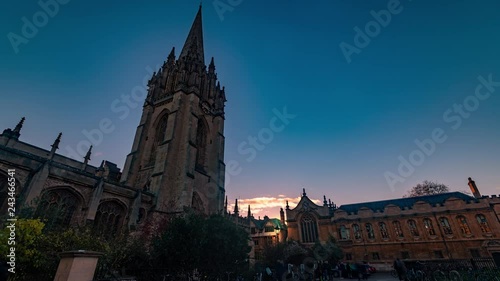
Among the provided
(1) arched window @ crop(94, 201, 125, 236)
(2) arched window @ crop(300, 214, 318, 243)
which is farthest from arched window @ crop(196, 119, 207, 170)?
(2) arched window @ crop(300, 214, 318, 243)

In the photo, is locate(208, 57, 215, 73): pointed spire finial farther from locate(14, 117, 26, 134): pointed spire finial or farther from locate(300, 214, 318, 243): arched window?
locate(300, 214, 318, 243): arched window

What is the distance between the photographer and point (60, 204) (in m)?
13.3

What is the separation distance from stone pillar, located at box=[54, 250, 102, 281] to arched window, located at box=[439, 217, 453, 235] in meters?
35.3

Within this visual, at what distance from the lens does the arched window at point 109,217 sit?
16250 mm

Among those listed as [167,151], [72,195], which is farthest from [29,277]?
[167,151]

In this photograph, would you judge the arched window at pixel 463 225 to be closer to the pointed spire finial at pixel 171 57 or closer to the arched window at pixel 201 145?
the arched window at pixel 201 145

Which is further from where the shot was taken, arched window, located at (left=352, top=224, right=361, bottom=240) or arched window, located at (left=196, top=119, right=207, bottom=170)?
arched window, located at (left=352, top=224, right=361, bottom=240)

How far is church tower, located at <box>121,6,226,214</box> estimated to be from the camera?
20.5 m

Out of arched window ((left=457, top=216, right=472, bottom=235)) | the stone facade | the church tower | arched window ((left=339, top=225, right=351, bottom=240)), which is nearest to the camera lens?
the stone facade

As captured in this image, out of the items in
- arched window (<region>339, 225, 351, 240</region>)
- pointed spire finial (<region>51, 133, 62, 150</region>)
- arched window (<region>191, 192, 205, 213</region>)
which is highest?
pointed spire finial (<region>51, 133, 62, 150</region>)

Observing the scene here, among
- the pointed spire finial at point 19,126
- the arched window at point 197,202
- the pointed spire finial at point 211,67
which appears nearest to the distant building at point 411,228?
the arched window at point 197,202

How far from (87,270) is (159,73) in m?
31.0

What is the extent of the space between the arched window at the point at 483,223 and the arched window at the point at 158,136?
38.2m

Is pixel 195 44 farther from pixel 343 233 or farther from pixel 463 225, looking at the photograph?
pixel 463 225
